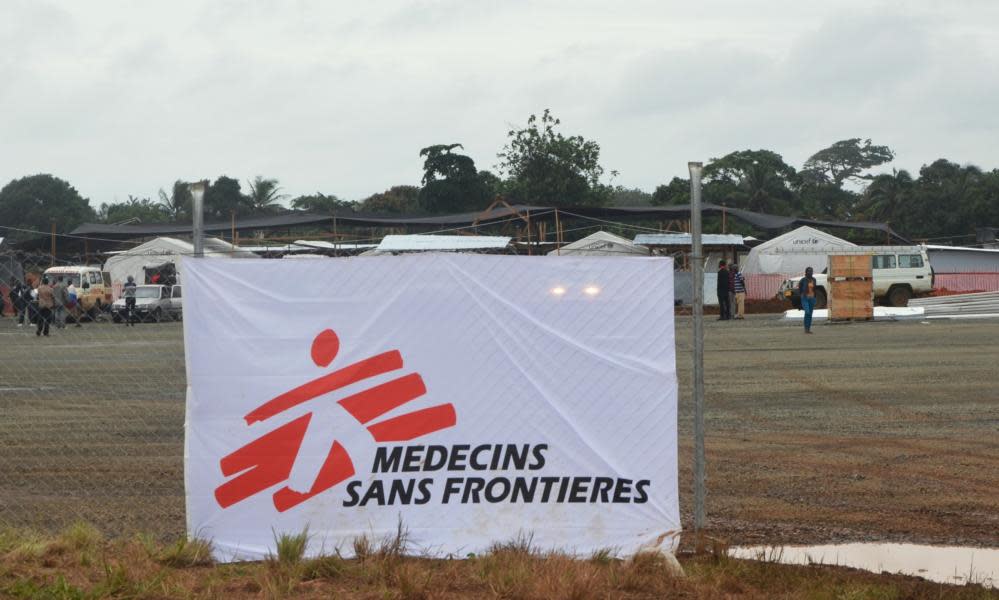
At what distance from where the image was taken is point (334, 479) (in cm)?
730

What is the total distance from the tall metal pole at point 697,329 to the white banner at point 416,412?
32 centimetres

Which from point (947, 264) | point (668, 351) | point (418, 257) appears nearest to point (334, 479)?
point (418, 257)

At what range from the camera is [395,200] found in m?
110

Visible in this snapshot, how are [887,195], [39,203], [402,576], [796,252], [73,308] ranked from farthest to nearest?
[39,203], [887,195], [796,252], [73,308], [402,576]

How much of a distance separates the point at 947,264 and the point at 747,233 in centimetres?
1822

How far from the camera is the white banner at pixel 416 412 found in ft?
23.9

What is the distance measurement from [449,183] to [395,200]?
18.4 metres

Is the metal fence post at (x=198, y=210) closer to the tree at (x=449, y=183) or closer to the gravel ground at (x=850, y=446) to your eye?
the gravel ground at (x=850, y=446)

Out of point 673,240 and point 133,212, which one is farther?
point 133,212

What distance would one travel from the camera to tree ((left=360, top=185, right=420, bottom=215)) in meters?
109

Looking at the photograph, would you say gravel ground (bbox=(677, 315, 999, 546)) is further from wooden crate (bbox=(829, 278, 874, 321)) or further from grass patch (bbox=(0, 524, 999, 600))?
wooden crate (bbox=(829, 278, 874, 321))

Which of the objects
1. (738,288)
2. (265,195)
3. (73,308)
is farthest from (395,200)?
(73,308)

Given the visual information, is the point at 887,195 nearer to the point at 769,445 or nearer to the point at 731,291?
the point at 731,291

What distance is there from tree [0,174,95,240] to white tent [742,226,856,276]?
82737mm
